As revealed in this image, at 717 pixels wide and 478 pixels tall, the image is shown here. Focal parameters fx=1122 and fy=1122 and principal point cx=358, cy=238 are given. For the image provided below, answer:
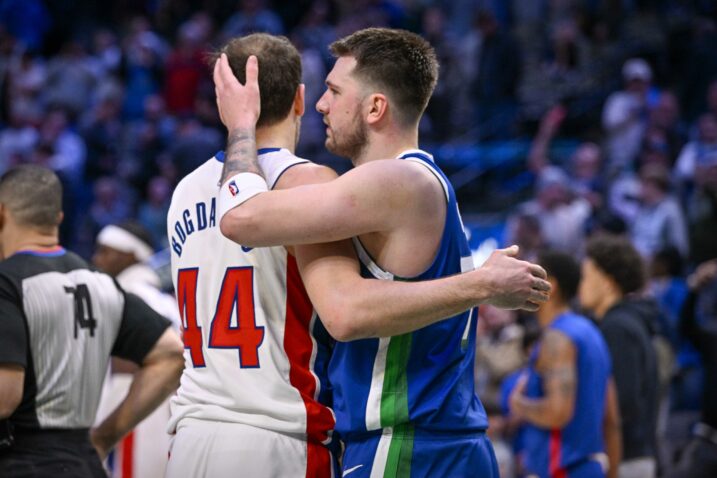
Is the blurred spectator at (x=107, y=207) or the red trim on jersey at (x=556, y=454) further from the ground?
the blurred spectator at (x=107, y=207)

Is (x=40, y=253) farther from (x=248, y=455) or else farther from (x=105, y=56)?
(x=105, y=56)

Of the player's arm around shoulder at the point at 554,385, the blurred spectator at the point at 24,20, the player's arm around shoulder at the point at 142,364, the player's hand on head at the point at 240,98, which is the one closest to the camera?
the player's hand on head at the point at 240,98

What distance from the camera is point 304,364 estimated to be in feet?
12.7

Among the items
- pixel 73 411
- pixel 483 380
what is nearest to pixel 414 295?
pixel 73 411

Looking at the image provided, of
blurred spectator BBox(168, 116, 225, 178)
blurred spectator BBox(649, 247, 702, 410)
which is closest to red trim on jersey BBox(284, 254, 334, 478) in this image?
blurred spectator BBox(649, 247, 702, 410)

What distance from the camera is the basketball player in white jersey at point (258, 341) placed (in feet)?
12.5

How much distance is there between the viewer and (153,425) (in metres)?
7.32

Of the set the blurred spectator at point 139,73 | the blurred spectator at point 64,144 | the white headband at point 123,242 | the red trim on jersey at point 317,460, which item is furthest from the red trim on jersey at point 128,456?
the blurred spectator at point 139,73

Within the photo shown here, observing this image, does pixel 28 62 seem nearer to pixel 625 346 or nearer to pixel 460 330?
pixel 625 346

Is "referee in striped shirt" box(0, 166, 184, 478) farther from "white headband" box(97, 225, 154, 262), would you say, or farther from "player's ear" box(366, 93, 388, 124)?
"white headband" box(97, 225, 154, 262)

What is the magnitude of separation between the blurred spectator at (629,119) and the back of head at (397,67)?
32.0 feet

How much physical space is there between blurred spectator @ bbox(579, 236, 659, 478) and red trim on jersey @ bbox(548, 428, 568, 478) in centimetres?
78

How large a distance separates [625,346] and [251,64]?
392 cm

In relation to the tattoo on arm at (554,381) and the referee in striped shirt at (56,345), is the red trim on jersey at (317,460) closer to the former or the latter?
the referee in striped shirt at (56,345)
